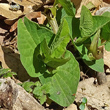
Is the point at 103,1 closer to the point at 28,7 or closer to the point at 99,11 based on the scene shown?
the point at 99,11

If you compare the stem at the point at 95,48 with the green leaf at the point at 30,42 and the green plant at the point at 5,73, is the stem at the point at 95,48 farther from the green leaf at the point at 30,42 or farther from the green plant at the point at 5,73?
the green plant at the point at 5,73

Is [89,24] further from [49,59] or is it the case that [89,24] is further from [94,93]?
[94,93]

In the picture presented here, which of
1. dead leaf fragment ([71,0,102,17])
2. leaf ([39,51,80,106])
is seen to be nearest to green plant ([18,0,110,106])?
leaf ([39,51,80,106])

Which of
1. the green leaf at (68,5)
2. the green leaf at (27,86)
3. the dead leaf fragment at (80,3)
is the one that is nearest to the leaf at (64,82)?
the green leaf at (27,86)

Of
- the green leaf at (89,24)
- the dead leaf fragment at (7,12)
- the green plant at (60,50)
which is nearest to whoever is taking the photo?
the green plant at (60,50)

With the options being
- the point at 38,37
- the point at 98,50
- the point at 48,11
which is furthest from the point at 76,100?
the point at 48,11
